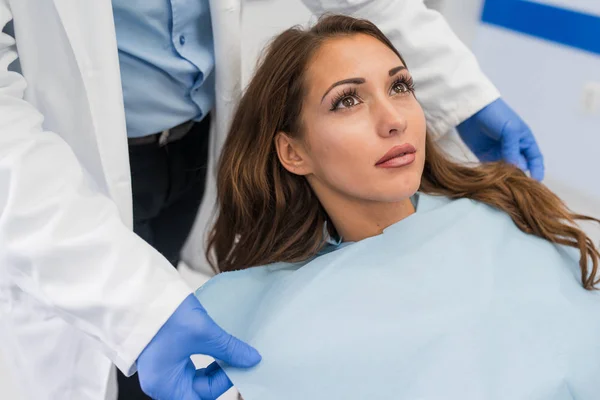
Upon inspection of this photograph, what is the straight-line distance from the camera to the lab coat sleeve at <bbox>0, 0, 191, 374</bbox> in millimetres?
826

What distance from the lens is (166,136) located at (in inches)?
50.2

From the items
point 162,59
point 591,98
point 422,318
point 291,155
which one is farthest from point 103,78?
point 591,98

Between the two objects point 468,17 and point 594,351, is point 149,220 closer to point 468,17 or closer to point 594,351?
point 594,351

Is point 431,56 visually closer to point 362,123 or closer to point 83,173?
point 362,123

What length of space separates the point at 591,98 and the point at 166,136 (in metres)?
1.67

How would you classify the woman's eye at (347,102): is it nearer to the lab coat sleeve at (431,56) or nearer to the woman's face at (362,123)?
the woman's face at (362,123)

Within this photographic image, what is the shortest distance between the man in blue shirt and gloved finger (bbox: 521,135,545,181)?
0.73 m

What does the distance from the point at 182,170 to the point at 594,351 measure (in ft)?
2.85

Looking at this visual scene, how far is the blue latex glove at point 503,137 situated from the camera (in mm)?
1371

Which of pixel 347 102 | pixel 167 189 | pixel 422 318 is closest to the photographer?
pixel 422 318

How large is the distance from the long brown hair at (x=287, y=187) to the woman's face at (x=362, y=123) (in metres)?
0.04

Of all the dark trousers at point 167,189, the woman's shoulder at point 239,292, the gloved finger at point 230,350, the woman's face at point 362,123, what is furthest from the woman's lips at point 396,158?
the dark trousers at point 167,189

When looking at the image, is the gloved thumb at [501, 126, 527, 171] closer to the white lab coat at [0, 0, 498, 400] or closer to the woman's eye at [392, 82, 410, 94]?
the white lab coat at [0, 0, 498, 400]

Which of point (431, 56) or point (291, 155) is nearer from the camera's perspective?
point (291, 155)
